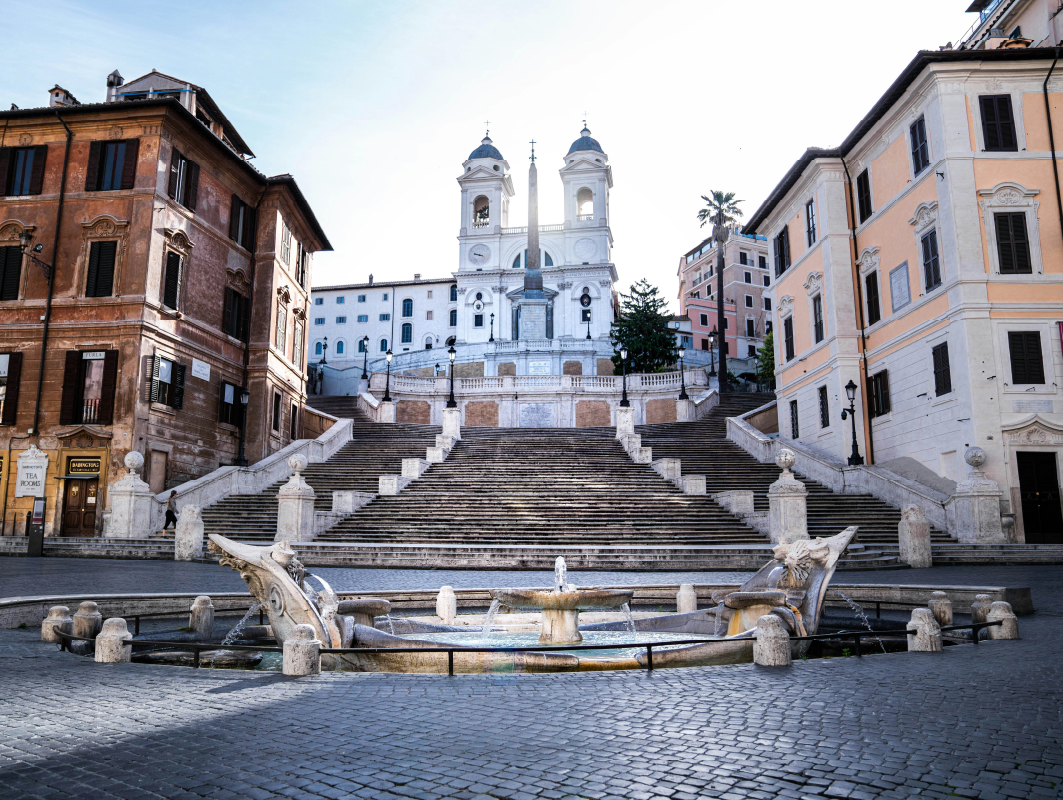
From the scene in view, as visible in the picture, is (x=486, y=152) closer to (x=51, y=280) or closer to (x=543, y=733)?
(x=51, y=280)

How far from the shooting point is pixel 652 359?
56875 mm

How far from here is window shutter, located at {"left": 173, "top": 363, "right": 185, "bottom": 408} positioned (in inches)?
1113

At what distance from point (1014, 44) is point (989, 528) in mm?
18057

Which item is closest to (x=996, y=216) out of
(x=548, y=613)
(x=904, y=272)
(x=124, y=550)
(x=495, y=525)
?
(x=904, y=272)

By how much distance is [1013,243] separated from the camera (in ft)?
77.8

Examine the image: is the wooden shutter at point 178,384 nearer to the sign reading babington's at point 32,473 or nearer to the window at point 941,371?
the sign reading babington's at point 32,473

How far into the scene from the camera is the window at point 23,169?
28719 millimetres

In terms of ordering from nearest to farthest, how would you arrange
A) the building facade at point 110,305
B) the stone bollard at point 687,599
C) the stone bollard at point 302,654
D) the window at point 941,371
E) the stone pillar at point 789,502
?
the stone bollard at point 302,654
the stone bollard at point 687,599
the stone pillar at point 789,502
the window at point 941,371
the building facade at point 110,305

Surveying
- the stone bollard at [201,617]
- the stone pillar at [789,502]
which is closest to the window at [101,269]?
the stone bollard at [201,617]

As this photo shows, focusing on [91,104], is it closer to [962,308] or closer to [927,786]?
[962,308]

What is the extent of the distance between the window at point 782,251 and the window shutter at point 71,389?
28.7m

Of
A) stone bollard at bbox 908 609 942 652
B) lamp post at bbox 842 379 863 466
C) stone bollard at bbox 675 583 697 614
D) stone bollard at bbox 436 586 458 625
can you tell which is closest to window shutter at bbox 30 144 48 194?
stone bollard at bbox 436 586 458 625

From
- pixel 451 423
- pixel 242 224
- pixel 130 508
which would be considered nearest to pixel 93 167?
pixel 242 224

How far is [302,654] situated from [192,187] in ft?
90.0
